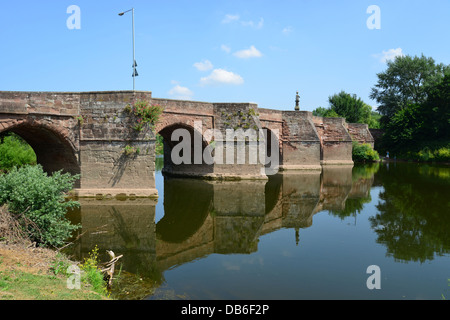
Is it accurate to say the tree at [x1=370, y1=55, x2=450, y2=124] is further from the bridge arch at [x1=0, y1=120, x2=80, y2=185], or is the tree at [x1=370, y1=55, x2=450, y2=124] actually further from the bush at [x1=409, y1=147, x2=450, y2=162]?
the bridge arch at [x1=0, y1=120, x2=80, y2=185]

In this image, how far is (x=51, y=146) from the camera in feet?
52.8

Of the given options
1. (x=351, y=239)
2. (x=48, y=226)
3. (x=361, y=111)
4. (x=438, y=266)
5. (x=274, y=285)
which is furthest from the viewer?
(x=361, y=111)

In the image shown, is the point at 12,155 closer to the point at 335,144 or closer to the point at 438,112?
the point at 335,144

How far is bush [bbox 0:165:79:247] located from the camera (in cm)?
784

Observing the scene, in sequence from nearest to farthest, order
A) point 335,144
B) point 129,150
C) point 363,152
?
point 129,150 < point 335,144 < point 363,152

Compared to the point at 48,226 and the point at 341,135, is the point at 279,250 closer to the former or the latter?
the point at 48,226

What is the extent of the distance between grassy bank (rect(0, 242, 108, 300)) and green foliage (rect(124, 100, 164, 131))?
29.9 ft

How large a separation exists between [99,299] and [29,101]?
1092cm

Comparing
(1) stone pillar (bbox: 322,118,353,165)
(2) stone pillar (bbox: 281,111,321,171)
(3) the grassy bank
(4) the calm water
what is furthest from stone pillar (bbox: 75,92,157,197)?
(1) stone pillar (bbox: 322,118,353,165)

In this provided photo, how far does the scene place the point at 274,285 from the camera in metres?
6.52

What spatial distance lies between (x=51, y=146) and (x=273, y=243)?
1170 centimetres

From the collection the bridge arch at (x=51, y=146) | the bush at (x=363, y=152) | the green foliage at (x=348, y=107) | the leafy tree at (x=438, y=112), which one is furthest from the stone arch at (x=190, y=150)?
the green foliage at (x=348, y=107)

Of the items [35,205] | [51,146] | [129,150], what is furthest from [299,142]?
[35,205]
